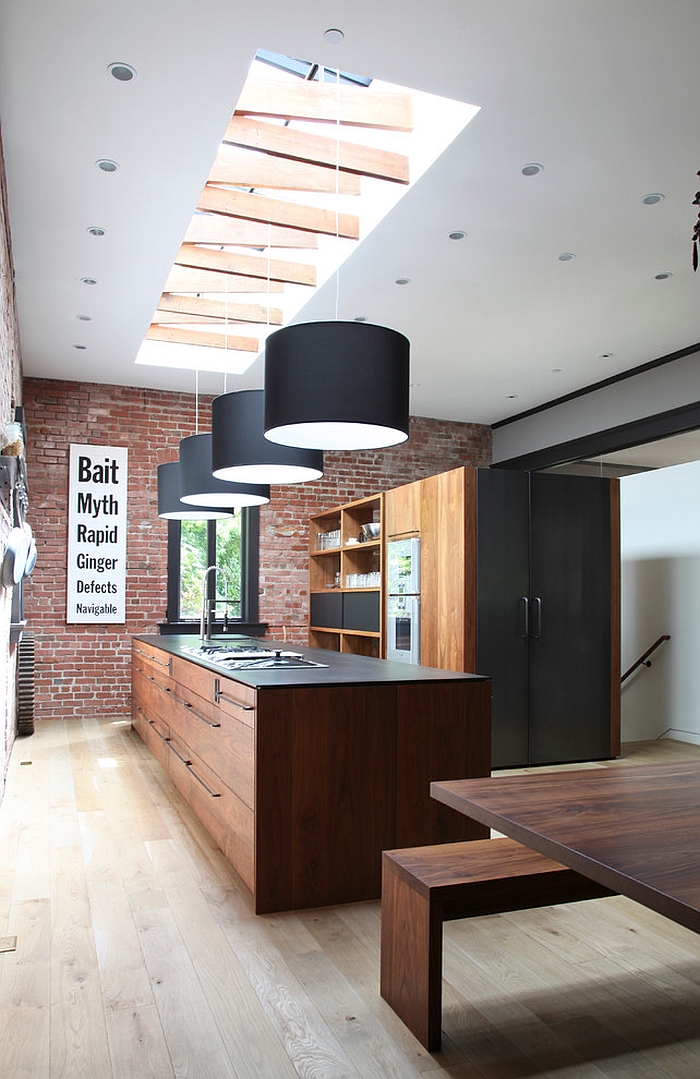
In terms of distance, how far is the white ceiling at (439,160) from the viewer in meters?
2.91

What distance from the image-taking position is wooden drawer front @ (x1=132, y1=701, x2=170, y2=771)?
5188 millimetres

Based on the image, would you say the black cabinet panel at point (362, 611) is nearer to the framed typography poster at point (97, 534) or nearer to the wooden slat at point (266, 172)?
the framed typography poster at point (97, 534)

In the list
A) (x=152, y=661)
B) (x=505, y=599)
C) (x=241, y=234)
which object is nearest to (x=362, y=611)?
(x=505, y=599)

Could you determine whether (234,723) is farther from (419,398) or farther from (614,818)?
(419,398)

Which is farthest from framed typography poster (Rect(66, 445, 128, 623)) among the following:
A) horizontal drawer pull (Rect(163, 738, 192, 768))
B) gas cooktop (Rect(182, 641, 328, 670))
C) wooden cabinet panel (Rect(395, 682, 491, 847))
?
wooden cabinet panel (Rect(395, 682, 491, 847))

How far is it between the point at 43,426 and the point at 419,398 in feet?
11.7

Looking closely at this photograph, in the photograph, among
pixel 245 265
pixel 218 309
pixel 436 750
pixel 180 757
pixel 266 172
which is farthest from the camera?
pixel 218 309

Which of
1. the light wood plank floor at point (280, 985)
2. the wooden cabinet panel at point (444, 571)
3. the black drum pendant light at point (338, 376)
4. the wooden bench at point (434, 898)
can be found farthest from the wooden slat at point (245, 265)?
the wooden bench at point (434, 898)

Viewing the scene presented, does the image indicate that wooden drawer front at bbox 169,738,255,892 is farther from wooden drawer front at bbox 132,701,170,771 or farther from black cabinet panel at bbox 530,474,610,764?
black cabinet panel at bbox 530,474,610,764

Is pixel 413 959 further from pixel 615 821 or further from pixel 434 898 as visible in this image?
pixel 615 821

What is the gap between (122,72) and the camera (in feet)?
10.5

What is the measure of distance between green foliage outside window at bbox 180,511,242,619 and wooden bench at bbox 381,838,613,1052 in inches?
231

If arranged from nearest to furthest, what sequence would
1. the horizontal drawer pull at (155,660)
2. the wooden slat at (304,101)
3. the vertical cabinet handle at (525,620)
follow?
the wooden slat at (304,101) → the horizontal drawer pull at (155,660) → the vertical cabinet handle at (525,620)

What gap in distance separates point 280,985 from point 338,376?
2.02 metres
